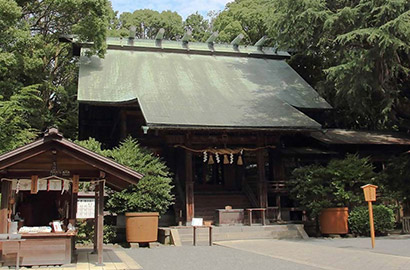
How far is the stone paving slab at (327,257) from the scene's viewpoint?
333 inches

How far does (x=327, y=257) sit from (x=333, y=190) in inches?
235

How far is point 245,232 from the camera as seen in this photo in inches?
589

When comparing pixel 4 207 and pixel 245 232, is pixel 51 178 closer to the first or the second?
pixel 4 207

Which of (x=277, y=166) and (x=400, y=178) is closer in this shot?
(x=400, y=178)

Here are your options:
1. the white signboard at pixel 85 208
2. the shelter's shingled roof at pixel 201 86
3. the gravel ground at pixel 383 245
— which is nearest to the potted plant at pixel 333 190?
the gravel ground at pixel 383 245

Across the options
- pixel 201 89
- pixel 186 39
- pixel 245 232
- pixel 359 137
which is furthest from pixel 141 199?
pixel 186 39

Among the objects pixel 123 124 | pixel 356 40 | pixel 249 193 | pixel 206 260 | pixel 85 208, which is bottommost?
pixel 206 260

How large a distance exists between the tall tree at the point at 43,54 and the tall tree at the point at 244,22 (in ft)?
37.2

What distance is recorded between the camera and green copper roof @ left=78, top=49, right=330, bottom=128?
16.7m

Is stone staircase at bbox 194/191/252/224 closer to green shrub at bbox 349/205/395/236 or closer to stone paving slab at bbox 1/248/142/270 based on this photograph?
green shrub at bbox 349/205/395/236

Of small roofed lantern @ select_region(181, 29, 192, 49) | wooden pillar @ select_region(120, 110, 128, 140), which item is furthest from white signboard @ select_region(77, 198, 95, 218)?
small roofed lantern @ select_region(181, 29, 192, 49)

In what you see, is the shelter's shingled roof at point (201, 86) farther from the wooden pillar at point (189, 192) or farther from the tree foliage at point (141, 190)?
the wooden pillar at point (189, 192)

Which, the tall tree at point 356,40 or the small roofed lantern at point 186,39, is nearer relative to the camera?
the tall tree at point 356,40

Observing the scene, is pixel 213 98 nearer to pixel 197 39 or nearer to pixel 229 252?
pixel 229 252
